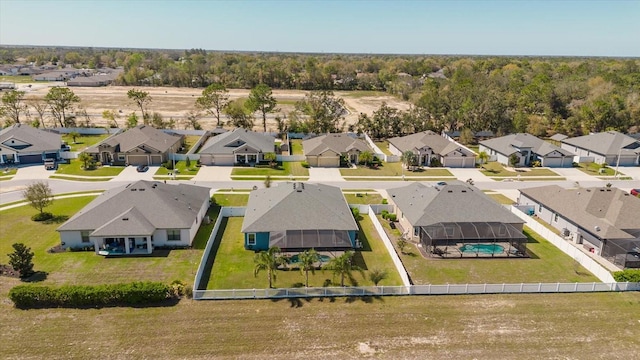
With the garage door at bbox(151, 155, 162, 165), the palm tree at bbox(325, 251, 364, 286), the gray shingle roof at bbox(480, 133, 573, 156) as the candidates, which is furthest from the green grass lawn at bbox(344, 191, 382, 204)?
the garage door at bbox(151, 155, 162, 165)

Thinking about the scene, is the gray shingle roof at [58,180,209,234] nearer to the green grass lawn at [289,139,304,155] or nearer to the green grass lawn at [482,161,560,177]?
the green grass lawn at [289,139,304,155]

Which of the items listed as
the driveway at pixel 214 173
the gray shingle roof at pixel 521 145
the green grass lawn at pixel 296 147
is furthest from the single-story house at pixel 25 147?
the gray shingle roof at pixel 521 145

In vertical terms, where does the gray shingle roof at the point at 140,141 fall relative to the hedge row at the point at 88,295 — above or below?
above

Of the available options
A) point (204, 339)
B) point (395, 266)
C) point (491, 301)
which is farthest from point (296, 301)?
point (491, 301)

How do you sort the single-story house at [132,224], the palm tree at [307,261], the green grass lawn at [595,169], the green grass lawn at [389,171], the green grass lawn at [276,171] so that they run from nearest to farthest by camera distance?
the palm tree at [307,261]
the single-story house at [132,224]
the green grass lawn at [276,171]
the green grass lawn at [389,171]
the green grass lawn at [595,169]

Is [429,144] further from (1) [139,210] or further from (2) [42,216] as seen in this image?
(2) [42,216]

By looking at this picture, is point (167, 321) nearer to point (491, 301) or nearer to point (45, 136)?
point (491, 301)

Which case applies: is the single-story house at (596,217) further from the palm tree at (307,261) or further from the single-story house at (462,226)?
the palm tree at (307,261)
